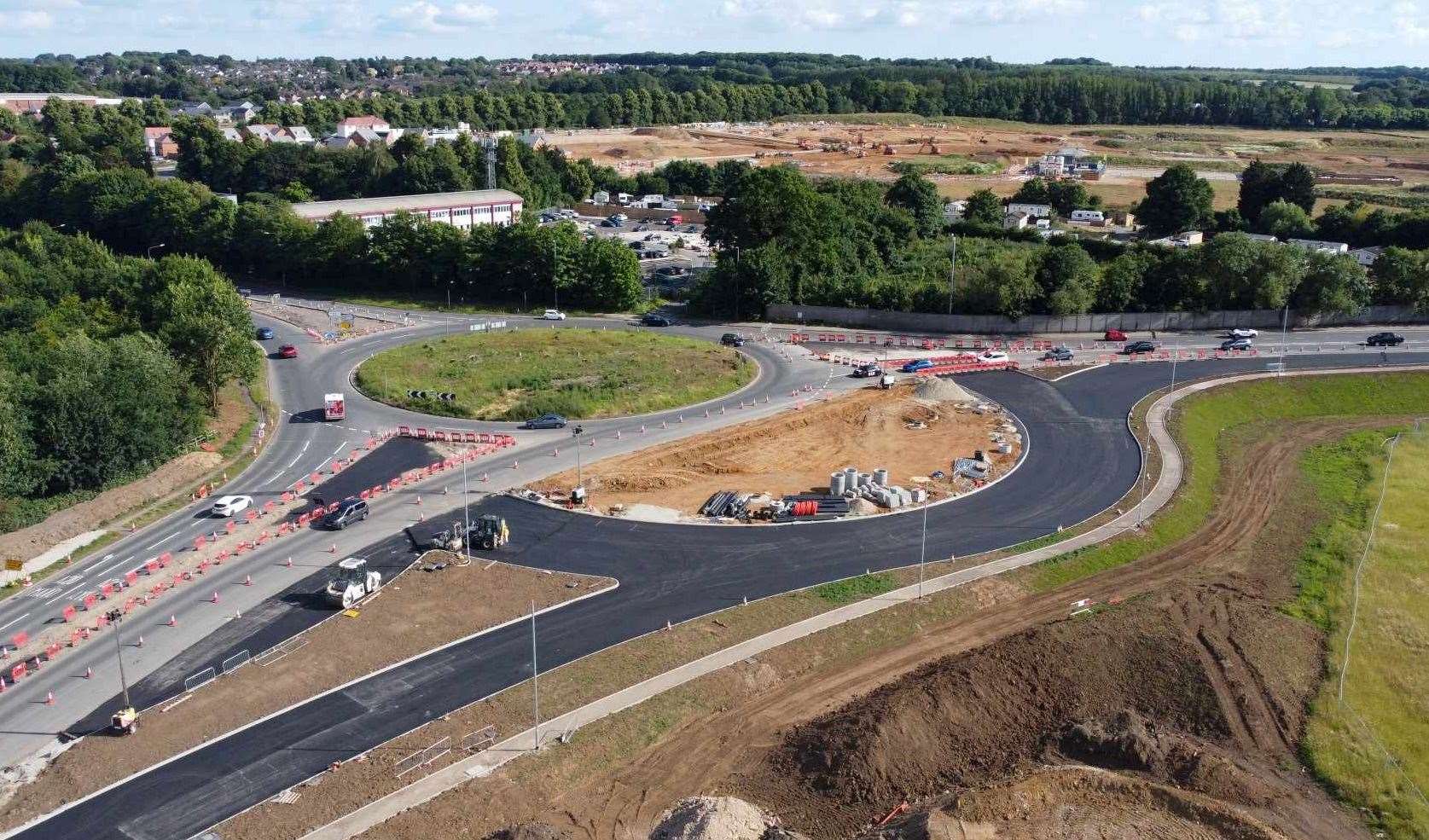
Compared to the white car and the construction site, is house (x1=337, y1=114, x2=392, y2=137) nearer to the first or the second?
the construction site

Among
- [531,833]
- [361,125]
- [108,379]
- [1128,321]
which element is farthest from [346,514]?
[361,125]

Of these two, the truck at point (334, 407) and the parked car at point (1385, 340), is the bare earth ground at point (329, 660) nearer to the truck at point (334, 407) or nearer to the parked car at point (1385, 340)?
the truck at point (334, 407)

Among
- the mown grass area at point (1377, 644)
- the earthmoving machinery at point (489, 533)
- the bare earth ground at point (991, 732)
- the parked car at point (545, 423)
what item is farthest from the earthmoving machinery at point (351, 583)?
the mown grass area at point (1377, 644)

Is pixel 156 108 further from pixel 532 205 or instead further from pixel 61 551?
pixel 61 551

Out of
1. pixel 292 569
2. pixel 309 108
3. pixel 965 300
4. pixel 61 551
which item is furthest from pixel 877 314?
pixel 309 108

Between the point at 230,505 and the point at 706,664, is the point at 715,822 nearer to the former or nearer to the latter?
the point at 706,664

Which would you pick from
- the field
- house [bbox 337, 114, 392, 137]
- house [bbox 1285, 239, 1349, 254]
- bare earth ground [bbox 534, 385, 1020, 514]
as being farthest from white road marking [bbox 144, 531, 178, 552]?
house [bbox 337, 114, 392, 137]

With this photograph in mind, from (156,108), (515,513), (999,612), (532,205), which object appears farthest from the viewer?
(156,108)
